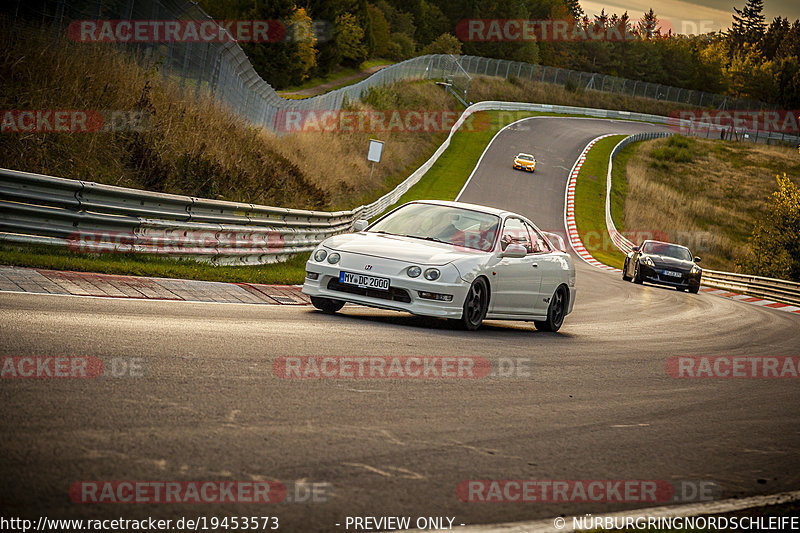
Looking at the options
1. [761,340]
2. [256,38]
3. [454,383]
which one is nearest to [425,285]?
[454,383]

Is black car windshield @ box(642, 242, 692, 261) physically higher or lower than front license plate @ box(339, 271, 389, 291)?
lower

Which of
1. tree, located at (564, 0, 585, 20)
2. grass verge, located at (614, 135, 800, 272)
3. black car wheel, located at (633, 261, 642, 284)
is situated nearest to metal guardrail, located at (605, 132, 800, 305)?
black car wheel, located at (633, 261, 642, 284)

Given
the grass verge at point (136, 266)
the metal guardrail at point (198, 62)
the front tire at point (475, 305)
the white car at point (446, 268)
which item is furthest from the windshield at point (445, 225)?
the metal guardrail at point (198, 62)

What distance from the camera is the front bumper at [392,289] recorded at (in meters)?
10.3

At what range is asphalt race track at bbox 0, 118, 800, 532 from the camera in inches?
166

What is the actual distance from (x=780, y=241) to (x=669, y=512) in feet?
125

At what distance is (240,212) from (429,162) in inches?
1482

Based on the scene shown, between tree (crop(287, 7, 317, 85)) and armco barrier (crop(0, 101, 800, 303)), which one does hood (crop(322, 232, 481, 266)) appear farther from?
tree (crop(287, 7, 317, 85))

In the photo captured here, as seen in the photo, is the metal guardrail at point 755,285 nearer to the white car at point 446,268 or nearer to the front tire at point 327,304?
the white car at point 446,268

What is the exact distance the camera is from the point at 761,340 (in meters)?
15.5

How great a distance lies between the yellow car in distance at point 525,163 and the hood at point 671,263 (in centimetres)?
3084

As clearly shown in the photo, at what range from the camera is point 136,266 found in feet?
40.2

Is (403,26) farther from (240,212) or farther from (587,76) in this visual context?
(240,212)

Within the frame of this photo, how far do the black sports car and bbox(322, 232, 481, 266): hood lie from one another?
55.1 ft
